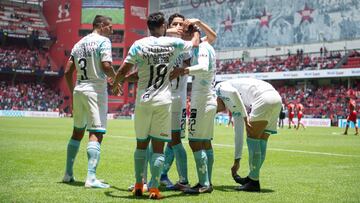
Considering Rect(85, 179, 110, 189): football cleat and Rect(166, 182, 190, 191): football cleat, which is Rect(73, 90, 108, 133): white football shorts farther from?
Rect(166, 182, 190, 191): football cleat

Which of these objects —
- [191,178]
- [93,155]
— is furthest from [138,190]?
[191,178]

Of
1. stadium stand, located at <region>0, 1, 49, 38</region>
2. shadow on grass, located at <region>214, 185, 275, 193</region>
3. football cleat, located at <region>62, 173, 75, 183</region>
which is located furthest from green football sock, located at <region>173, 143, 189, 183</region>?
stadium stand, located at <region>0, 1, 49, 38</region>

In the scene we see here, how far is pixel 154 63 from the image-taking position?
6.34 metres

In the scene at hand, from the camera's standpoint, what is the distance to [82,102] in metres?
7.55

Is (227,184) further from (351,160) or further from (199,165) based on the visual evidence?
(351,160)

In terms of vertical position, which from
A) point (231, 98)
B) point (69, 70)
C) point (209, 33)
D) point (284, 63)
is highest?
point (284, 63)

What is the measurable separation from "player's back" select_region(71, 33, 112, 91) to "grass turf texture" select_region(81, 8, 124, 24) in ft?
199

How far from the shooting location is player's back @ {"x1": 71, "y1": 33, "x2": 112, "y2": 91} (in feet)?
24.5

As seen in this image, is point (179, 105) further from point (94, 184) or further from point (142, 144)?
point (94, 184)

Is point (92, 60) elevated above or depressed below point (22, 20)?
below

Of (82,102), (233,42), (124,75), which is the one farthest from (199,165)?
(233,42)

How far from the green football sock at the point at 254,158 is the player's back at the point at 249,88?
2.01 feet

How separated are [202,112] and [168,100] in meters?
0.73

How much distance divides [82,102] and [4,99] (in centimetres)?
5626
